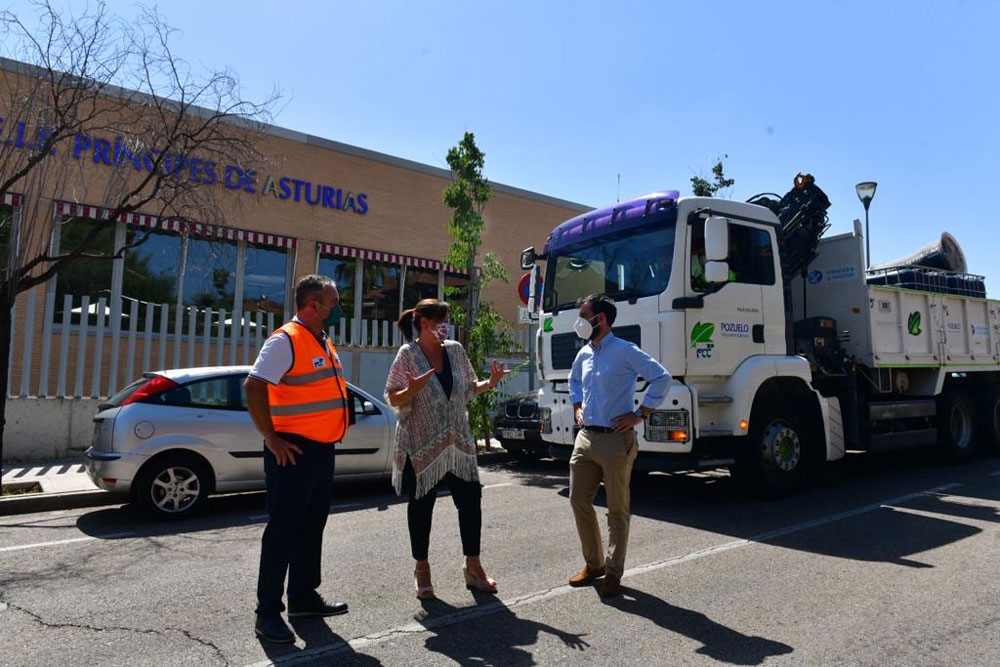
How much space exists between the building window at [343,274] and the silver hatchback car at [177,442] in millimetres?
9088

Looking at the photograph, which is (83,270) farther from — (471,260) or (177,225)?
(471,260)

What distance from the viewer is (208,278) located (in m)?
14.5

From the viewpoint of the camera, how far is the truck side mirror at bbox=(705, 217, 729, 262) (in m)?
6.43

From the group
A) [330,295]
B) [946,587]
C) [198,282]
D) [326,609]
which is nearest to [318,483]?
[326,609]

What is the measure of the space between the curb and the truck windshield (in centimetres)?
526

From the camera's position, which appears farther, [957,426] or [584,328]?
[957,426]

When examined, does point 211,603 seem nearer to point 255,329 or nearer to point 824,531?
point 824,531

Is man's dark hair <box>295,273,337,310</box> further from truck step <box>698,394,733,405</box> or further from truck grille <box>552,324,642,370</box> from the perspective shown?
truck step <box>698,394,733,405</box>

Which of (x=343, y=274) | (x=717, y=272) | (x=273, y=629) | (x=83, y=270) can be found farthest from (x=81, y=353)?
(x=717, y=272)

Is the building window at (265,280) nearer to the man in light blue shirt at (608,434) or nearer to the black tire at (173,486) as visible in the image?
the black tire at (173,486)

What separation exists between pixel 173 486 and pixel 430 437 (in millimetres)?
3727

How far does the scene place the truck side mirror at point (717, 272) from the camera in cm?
650

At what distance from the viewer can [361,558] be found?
205 inches

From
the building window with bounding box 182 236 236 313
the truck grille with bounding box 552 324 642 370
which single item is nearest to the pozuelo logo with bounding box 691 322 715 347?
the truck grille with bounding box 552 324 642 370
